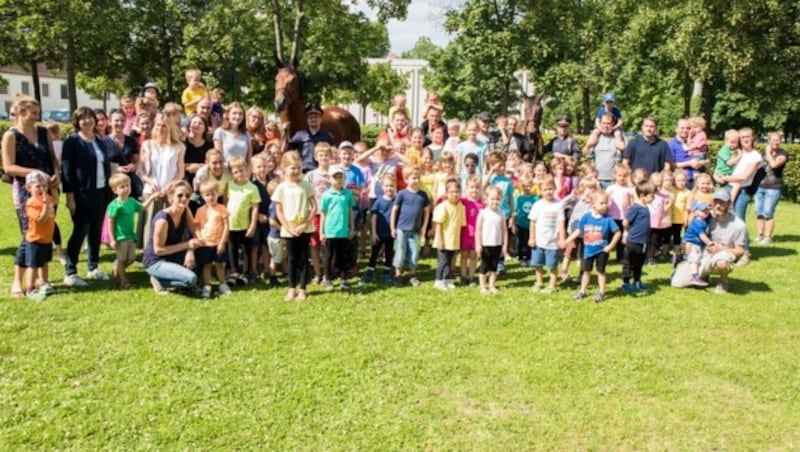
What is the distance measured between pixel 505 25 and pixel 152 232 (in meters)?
21.3

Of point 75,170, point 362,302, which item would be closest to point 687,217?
point 362,302

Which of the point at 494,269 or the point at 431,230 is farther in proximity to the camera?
the point at 431,230

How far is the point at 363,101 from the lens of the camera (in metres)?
37.2

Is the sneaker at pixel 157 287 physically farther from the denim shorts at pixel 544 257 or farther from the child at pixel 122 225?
the denim shorts at pixel 544 257

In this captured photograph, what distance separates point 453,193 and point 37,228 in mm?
4441

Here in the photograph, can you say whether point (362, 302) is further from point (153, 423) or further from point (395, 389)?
point (153, 423)

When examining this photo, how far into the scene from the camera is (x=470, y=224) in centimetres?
755

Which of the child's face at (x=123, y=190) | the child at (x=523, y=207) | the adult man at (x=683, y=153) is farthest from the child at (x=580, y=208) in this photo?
the child's face at (x=123, y=190)

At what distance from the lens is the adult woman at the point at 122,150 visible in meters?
7.78

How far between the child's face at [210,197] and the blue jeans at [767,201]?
28.7ft

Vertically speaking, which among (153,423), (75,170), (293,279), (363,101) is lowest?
(153,423)

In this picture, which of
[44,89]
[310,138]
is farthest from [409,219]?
[44,89]

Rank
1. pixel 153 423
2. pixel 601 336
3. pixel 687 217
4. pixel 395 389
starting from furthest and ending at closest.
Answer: pixel 687 217, pixel 601 336, pixel 395 389, pixel 153 423

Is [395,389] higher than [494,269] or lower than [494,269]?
lower
